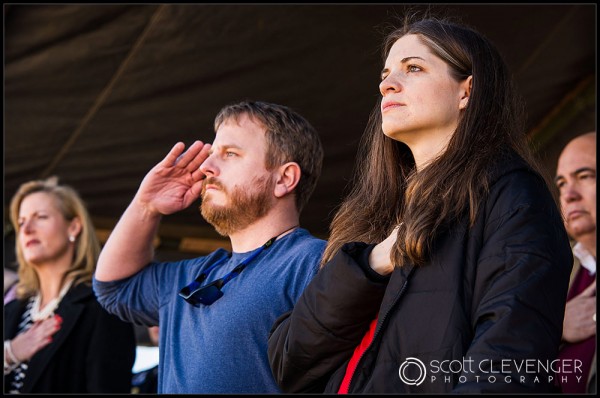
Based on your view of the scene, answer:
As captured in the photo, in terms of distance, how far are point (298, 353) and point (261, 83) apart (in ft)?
8.51

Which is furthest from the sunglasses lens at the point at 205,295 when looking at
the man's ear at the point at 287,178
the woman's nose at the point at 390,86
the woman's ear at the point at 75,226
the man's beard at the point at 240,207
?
the woman's ear at the point at 75,226

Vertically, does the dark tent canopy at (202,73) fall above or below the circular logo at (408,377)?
above

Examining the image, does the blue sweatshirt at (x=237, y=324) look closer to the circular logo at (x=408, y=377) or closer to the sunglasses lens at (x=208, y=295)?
the sunglasses lens at (x=208, y=295)

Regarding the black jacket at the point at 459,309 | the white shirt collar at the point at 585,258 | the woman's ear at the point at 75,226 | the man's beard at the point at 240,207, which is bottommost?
the black jacket at the point at 459,309

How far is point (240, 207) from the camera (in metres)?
2.71

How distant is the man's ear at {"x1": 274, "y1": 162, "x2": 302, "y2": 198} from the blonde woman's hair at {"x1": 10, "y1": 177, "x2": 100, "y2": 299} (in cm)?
151

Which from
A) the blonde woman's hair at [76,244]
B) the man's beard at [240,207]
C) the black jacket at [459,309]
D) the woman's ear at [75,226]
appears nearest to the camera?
the black jacket at [459,309]

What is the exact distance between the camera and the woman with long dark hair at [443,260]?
5.51 ft

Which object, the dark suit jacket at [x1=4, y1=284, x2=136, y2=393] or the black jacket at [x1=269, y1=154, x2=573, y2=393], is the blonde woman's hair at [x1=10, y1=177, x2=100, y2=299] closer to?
the dark suit jacket at [x1=4, y1=284, x2=136, y2=393]

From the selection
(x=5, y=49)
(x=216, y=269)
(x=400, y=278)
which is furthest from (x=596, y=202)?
(x=5, y=49)

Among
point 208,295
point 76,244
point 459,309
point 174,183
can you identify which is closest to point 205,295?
point 208,295

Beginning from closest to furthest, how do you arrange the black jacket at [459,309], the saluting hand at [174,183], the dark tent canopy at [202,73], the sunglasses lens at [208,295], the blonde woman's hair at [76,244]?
the black jacket at [459,309]
the sunglasses lens at [208,295]
the saluting hand at [174,183]
the dark tent canopy at [202,73]
the blonde woman's hair at [76,244]

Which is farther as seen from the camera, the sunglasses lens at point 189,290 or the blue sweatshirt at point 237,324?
the sunglasses lens at point 189,290

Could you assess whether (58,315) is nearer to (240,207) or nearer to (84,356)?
(84,356)
